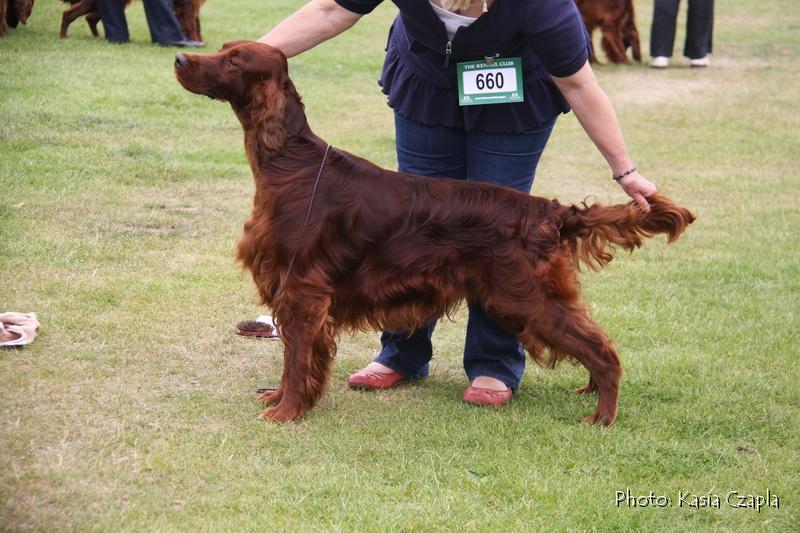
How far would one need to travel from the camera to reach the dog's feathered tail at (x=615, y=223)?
12.2ft

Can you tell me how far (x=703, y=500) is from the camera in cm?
324

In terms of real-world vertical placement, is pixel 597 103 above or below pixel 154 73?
above

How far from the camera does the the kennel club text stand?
321 centimetres

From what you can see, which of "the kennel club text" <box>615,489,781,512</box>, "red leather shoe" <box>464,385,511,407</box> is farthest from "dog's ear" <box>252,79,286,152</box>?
"the kennel club text" <box>615,489,781,512</box>

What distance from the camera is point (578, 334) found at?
3.74 meters

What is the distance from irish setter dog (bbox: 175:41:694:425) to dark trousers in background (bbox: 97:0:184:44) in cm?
818

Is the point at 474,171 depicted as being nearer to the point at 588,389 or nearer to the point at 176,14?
the point at 588,389

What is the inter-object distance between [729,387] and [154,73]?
23.1 feet

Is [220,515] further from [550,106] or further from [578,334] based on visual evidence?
[550,106]

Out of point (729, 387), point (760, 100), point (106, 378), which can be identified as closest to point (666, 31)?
point (760, 100)

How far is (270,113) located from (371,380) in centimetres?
120

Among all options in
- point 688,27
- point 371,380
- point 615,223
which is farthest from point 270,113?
point 688,27

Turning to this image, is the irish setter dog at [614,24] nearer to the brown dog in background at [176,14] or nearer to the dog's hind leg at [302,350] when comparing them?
the brown dog in background at [176,14]

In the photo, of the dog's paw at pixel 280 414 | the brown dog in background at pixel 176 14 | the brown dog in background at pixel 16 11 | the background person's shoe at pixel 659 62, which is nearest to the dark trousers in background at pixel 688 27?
the background person's shoe at pixel 659 62
